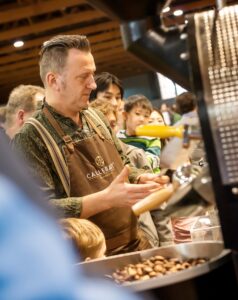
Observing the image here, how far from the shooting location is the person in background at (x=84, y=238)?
1.27m

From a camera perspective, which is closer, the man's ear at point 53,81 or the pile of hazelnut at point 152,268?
the pile of hazelnut at point 152,268

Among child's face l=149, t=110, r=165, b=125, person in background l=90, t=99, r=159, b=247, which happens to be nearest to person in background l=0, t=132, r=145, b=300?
person in background l=90, t=99, r=159, b=247

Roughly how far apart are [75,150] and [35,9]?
4187 millimetres

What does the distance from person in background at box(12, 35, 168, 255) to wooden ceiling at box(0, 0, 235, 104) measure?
10.3ft

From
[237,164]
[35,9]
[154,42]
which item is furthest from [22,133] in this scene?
[35,9]

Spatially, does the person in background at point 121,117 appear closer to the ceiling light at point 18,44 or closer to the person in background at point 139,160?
the person in background at point 139,160

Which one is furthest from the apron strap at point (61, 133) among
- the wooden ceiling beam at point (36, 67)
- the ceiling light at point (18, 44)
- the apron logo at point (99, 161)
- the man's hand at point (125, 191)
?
the wooden ceiling beam at point (36, 67)

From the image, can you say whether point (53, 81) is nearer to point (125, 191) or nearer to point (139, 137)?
point (125, 191)

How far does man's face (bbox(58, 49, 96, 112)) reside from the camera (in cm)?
201

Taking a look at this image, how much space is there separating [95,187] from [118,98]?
1.45 m

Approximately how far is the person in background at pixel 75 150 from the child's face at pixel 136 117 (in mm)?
1254

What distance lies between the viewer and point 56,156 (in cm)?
185

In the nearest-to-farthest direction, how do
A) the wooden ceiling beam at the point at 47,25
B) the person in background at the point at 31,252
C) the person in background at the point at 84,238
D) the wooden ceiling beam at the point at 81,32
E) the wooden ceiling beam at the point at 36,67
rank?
the person in background at the point at 31,252 < the person in background at the point at 84,238 < the wooden ceiling beam at the point at 47,25 < the wooden ceiling beam at the point at 81,32 < the wooden ceiling beam at the point at 36,67

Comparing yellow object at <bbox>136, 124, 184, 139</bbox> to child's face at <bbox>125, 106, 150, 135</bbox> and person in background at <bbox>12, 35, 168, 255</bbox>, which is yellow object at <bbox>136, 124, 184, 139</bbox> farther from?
child's face at <bbox>125, 106, 150, 135</bbox>
